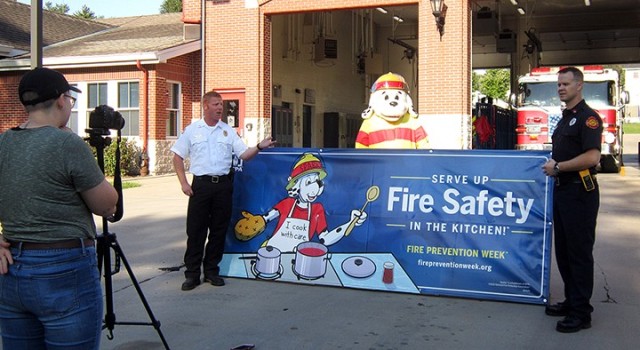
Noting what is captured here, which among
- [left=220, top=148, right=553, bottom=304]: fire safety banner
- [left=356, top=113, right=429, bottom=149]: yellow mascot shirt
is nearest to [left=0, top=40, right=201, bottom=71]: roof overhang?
[left=356, top=113, right=429, bottom=149]: yellow mascot shirt

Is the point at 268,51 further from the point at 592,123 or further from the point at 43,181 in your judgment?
the point at 43,181

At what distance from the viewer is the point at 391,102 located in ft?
25.5

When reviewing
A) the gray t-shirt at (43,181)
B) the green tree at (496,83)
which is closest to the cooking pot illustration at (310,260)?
the gray t-shirt at (43,181)

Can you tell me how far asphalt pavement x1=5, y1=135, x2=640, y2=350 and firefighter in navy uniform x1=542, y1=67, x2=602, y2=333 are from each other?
0.81ft

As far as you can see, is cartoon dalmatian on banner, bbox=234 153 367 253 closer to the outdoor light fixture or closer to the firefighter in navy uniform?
the firefighter in navy uniform

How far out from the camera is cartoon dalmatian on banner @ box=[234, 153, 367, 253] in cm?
654

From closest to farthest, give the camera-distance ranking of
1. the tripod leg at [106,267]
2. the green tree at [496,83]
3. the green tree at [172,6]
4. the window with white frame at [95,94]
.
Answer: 1. the tripod leg at [106,267]
2. the window with white frame at [95,94]
3. the green tree at [496,83]
4. the green tree at [172,6]

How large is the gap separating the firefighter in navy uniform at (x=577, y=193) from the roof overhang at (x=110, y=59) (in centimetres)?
1591

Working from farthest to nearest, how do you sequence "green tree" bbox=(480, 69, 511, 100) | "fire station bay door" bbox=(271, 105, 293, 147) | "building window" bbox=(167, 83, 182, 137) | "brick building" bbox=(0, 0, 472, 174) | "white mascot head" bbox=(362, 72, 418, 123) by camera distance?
"green tree" bbox=(480, 69, 511, 100), "fire station bay door" bbox=(271, 105, 293, 147), "building window" bbox=(167, 83, 182, 137), "brick building" bbox=(0, 0, 472, 174), "white mascot head" bbox=(362, 72, 418, 123)

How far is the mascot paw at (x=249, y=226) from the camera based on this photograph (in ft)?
22.5

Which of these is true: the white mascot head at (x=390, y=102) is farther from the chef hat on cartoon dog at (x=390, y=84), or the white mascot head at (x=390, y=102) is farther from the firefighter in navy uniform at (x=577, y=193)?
the firefighter in navy uniform at (x=577, y=193)

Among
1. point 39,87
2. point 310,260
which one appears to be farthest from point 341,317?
point 39,87

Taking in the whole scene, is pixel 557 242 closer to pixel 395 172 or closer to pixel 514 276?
pixel 514 276

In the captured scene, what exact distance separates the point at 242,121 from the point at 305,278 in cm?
1283
